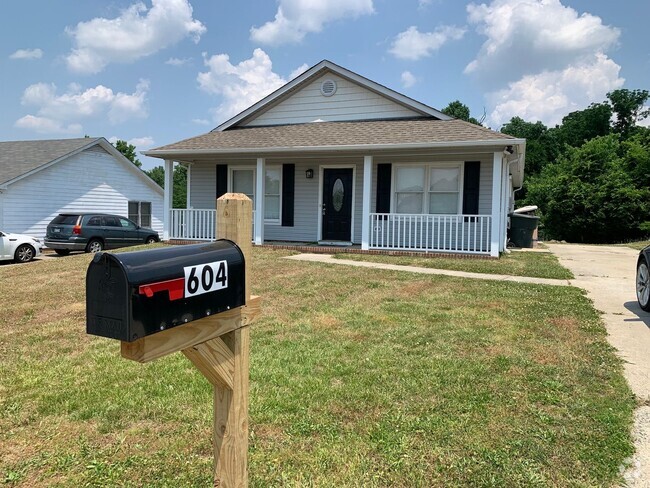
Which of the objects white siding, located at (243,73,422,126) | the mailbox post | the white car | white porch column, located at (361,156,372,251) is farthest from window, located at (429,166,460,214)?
the white car

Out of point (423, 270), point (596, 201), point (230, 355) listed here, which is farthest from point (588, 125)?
point (230, 355)

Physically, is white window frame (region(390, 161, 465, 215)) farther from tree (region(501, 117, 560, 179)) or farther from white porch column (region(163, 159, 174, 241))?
tree (region(501, 117, 560, 179))

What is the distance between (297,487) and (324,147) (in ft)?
33.3

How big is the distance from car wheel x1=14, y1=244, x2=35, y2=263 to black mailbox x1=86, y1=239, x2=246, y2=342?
15753 mm

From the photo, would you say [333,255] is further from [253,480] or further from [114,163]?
[114,163]

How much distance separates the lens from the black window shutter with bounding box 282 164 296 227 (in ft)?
45.6

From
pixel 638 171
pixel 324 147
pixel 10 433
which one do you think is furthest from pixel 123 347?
pixel 638 171

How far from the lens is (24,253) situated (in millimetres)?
14828

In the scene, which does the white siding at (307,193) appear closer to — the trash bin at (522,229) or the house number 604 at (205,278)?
the trash bin at (522,229)

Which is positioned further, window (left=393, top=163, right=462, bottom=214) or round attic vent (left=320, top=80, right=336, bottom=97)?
round attic vent (left=320, top=80, right=336, bottom=97)

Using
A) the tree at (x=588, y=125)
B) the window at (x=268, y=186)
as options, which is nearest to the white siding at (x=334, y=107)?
the window at (x=268, y=186)

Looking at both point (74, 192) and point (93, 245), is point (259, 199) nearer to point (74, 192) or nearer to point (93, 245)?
point (93, 245)

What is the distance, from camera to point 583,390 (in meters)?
3.51

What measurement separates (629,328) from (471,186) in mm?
7139
